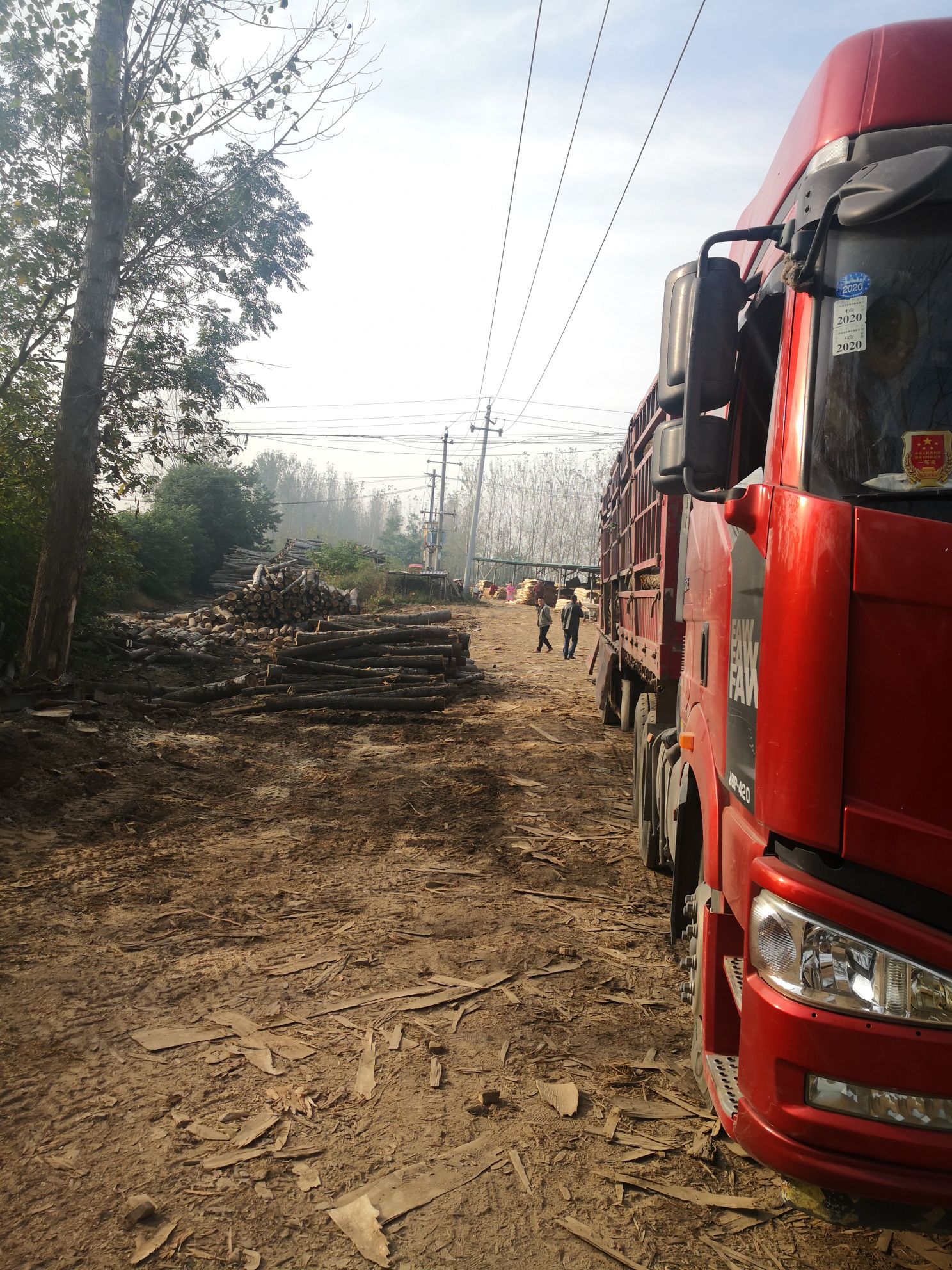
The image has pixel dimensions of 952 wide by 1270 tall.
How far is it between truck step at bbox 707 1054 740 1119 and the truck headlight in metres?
0.43

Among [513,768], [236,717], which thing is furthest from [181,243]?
[513,768]

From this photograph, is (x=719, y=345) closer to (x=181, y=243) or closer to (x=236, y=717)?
(x=236, y=717)

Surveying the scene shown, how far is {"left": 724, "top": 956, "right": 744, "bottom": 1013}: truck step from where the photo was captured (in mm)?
2340

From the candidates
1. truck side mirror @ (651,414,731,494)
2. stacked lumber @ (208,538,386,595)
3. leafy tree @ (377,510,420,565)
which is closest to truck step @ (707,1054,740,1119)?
truck side mirror @ (651,414,731,494)

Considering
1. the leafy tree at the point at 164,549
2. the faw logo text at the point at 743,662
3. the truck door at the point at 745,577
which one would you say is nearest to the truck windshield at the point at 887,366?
the truck door at the point at 745,577

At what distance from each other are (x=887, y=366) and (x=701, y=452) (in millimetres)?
555

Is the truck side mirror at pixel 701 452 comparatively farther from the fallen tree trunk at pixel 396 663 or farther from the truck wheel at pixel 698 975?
the fallen tree trunk at pixel 396 663

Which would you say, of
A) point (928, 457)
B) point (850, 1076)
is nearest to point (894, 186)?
point (928, 457)

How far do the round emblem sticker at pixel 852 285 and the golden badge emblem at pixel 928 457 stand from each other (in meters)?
0.41

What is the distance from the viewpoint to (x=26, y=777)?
7227 mm

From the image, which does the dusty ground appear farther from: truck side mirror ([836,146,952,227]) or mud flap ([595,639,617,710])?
mud flap ([595,639,617,710])

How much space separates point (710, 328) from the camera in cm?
244

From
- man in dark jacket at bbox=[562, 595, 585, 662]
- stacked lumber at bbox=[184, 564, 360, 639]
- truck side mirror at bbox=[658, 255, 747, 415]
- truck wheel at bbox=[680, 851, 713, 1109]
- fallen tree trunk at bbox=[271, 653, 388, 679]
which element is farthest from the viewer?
stacked lumber at bbox=[184, 564, 360, 639]

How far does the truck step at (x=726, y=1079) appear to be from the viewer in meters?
2.19
